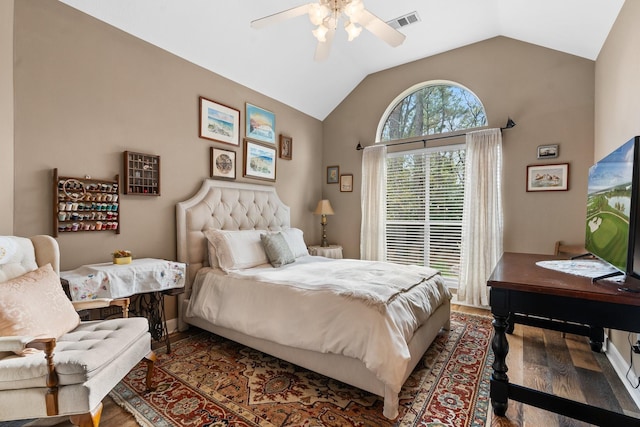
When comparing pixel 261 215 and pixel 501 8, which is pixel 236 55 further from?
pixel 501 8

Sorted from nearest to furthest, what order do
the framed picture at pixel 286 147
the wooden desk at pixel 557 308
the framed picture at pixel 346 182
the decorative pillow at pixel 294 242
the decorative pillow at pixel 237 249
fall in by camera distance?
the wooden desk at pixel 557 308
the decorative pillow at pixel 237 249
the decorative pillow at pixel 294 242
the framed picture at pixel 286 147
the framed picture at pixel 346 182

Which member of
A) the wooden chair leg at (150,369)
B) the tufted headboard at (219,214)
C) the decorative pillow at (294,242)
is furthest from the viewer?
the decorative pillow at (294,242)

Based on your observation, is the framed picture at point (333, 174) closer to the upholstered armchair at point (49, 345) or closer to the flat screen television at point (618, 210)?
the flat screen television at point (618, 210)

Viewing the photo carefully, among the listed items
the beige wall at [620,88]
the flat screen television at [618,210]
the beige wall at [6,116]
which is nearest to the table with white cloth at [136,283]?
the beige wall at [6,116]

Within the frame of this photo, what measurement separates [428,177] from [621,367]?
2658mm

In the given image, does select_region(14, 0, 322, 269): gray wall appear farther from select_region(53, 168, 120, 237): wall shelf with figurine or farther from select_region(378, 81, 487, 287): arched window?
select_region(378, 81, 487, 287): arched window

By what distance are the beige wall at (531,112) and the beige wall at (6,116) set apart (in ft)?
13.5

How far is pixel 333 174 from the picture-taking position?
488 centimetres

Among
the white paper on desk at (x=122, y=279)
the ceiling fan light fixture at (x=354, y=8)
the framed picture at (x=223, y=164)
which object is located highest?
the ceiling fan light fixture at (x=354, y=8)

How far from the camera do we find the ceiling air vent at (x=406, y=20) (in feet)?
10.7

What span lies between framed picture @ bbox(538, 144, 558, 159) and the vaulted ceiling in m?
0.94

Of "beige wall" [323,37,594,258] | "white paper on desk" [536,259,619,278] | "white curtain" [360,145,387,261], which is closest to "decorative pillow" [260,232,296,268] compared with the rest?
"white curtain" [360,145,387,261]

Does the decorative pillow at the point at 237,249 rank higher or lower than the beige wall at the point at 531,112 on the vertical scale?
lower

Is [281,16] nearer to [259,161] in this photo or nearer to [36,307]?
[259,161]
